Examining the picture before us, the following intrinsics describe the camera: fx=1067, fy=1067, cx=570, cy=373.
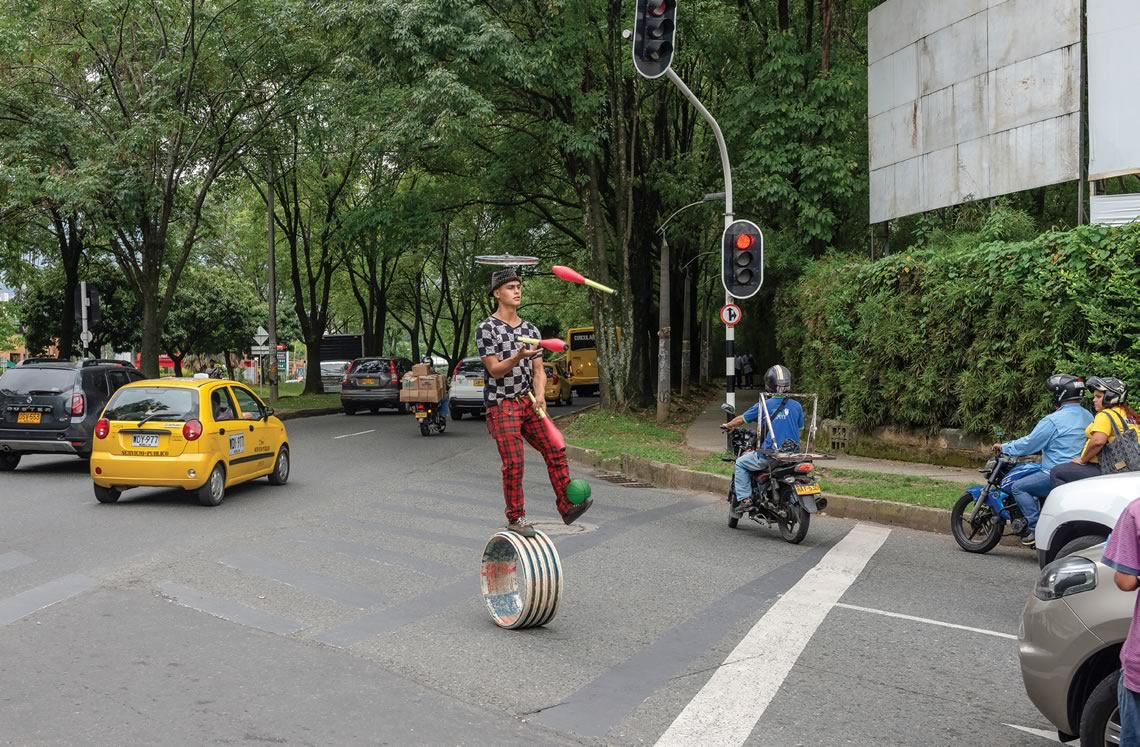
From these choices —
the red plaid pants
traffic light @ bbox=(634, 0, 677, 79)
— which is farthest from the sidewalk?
the red plaid pants

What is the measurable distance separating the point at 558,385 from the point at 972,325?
21609 mm

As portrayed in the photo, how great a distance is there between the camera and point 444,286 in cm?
5003

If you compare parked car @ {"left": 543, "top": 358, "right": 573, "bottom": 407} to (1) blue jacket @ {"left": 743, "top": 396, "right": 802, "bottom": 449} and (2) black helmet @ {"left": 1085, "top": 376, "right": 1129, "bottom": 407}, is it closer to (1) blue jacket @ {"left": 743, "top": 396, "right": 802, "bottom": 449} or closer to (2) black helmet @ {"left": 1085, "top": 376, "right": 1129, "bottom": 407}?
(1) blue jacket @ {"left": 743, "top": 396, "right": 802, "bottom": 449}

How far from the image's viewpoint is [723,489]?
14359mm

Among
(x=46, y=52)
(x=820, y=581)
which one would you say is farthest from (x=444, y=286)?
(x=820, y=581)

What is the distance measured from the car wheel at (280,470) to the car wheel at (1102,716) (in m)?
11.6

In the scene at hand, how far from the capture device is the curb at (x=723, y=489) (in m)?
11.4

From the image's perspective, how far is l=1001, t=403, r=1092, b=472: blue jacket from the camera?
8.86 meters

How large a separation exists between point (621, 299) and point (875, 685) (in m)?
19.3

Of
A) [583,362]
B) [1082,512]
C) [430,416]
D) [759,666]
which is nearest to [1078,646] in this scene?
[759,666]

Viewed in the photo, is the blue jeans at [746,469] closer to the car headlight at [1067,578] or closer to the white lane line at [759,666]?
the white lane line at [759,666]

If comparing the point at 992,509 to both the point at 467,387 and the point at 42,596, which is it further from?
the point at 467,387

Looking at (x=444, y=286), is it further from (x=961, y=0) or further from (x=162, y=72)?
(x=961, y=0)

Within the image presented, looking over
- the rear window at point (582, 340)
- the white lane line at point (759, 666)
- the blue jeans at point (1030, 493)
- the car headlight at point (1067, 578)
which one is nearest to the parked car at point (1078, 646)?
the car headlight at point (1067, 578)
